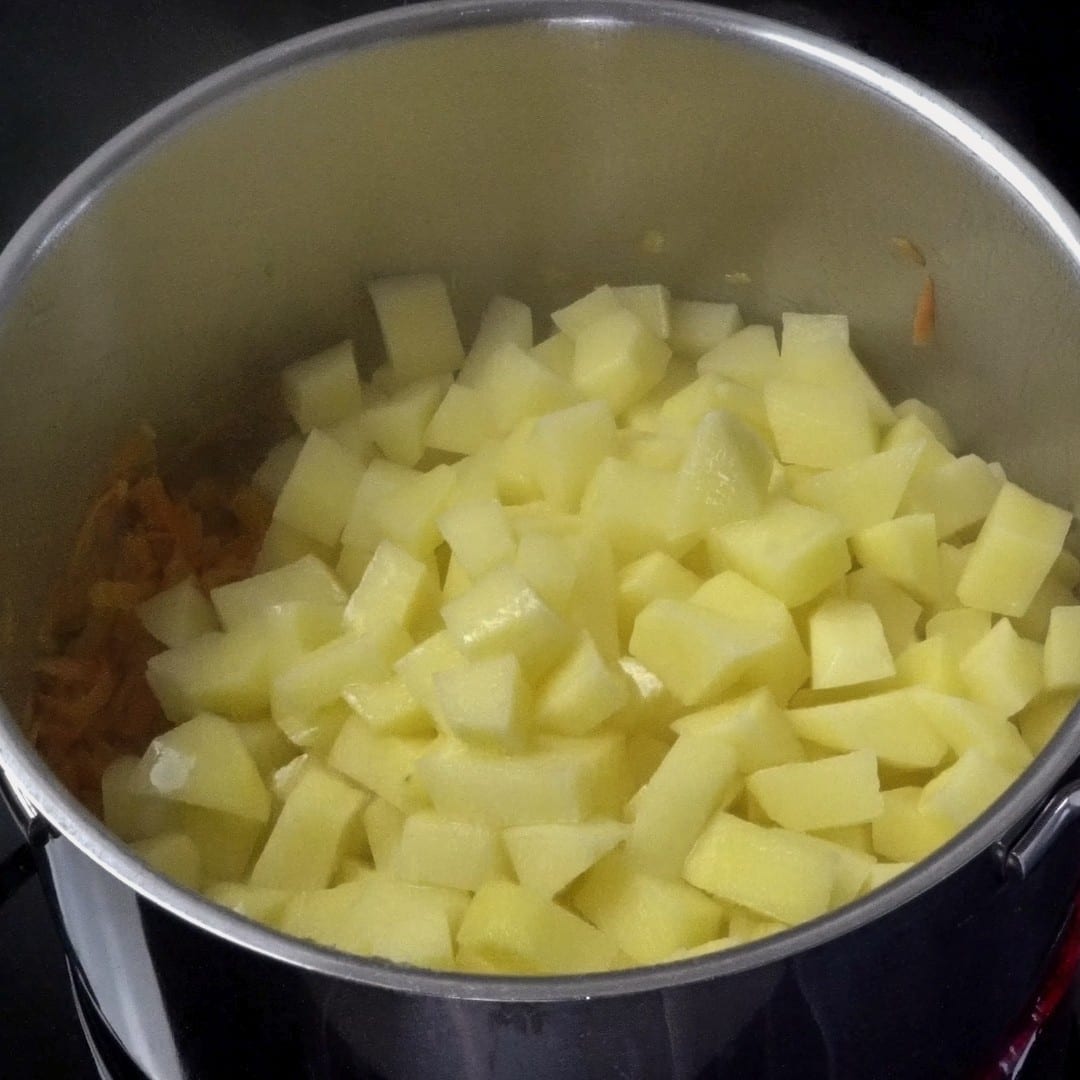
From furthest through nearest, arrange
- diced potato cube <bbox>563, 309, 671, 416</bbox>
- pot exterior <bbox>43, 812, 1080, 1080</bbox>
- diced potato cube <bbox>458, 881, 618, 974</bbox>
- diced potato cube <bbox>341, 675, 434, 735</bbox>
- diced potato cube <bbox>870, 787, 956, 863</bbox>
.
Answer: diced potato cube <bbox>563, 309, 671, 416</bbox>
diced potato cube <bbox>341, 675, 434, 735</bbox>
diced potato cube <bbox>870, 787, 956, 863</bbox>
diced potato cube <bbox>458, 881, 618, 974</bbox>
pot exterior <bbox>43, 812, 1080, 1080</bbox>

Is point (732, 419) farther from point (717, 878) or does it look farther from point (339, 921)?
point (339, 921)

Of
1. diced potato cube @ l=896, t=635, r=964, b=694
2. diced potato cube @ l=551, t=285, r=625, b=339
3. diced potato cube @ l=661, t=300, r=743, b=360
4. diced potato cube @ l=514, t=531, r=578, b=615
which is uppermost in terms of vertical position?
diced potato cube @ l=551, t=285, r=625, b=339

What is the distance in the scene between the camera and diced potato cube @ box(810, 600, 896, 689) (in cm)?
124

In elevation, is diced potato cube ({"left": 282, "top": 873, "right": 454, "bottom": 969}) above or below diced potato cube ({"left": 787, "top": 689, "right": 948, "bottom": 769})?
below

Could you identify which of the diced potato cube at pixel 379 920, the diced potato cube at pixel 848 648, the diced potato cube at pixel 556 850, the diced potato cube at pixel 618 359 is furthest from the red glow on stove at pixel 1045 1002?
the diced potato cube at pixel 618 359

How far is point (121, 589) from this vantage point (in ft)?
4.59

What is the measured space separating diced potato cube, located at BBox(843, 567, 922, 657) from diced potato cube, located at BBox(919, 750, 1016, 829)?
0.19 metres

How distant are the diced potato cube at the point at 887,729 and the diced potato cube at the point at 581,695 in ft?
0.61

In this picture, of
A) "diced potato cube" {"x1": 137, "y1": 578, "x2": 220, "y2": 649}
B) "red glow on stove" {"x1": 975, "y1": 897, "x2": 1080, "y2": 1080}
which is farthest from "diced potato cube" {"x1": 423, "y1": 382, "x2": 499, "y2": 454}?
"red glow on stove" {"x1": 975, "y1": 897, "x2": 1080, "y2": 1080}

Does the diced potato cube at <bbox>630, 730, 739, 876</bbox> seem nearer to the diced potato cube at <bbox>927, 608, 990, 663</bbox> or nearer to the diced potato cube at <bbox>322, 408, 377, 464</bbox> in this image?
the diced potato cube at <bbox>927, 608, 990, 663</bbox>

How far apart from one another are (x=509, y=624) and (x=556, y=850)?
8.2 inches

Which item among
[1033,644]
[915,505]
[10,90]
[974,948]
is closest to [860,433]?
[915,505]

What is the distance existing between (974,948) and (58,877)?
65 centimetres

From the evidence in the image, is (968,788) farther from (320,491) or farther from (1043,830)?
(320,491)
